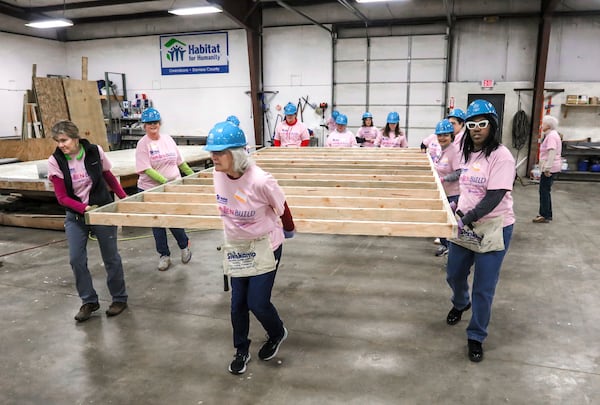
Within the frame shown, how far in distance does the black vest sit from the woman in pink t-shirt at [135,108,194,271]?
0.76 metres

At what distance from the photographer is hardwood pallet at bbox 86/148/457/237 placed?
274 cm

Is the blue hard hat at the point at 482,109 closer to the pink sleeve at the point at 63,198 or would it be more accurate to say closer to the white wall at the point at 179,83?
the pink sleeve at the point at 63,198

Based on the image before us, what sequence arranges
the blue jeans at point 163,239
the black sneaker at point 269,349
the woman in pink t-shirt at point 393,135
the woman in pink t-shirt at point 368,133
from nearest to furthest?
the black sneaker at point 269,349 → the blue jeans at point 163,239 → the woman in pink t-shirt at point 393,135 → the woman in pink t-shirt at point 368,133

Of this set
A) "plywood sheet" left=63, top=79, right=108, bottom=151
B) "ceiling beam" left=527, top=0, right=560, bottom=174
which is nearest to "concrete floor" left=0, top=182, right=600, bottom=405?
"plywood sheet" left=63, top=79, right=108, bottom=151

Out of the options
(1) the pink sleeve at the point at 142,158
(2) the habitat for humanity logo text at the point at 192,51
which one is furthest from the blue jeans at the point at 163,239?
(2) the habitat for humanity logo text at the point at 192,51

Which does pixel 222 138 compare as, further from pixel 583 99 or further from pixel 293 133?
pixel 583 99

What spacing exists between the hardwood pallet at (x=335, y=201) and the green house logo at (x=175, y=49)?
9.06 metres

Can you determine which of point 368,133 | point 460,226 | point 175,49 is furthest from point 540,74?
point 175,49

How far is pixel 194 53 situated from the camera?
41.8 feet

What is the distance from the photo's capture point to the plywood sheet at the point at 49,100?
8.74 metres

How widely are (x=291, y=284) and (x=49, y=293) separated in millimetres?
2325

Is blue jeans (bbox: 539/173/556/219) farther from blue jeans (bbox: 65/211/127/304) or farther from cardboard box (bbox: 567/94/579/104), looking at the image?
blue jeans (bbox: 65/211/127/304)

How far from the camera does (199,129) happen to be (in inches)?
518

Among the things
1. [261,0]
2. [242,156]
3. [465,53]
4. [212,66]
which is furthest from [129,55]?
[242,156]
